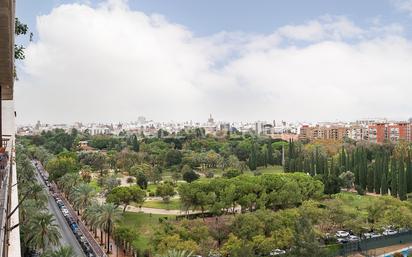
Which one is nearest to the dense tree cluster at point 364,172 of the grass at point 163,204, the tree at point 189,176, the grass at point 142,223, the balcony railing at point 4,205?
the tree at point 189,176

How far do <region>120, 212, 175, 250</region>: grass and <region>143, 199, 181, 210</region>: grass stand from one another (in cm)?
330

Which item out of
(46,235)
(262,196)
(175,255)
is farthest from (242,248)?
(262,196)

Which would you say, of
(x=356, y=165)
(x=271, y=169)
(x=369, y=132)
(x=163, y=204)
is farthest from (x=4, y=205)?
(x=369, y=132)

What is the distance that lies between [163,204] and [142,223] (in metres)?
7.17

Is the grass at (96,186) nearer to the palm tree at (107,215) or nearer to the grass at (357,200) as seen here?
the palm tree at (107,215)

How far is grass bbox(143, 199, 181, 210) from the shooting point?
135ft

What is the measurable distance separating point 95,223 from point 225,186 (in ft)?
40.6

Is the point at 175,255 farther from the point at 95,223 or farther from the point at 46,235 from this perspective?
the point at 95,223

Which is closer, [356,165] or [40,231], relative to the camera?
[40,231]

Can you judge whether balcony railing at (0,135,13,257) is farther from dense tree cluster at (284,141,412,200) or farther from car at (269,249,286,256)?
dense tree cluster at (284,141,412,200)

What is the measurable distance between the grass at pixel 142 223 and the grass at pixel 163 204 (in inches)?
130

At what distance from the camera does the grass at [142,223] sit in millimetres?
31209

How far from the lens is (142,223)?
35.4 meters

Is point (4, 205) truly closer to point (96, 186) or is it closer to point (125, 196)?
point (125, 196)
